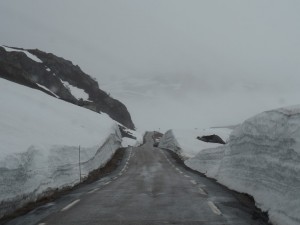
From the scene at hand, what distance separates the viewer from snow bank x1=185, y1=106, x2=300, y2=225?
28.2ft

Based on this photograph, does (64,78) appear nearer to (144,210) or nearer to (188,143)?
(188,143)

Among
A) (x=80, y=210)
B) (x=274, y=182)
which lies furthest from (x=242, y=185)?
(x=80, y=210)

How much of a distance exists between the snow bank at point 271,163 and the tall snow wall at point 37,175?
257 inches

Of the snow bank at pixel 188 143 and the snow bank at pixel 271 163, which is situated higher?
the snow bank at pixel 188 143

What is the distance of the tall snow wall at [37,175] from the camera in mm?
10398

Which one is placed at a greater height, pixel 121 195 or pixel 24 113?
pixel 24 113

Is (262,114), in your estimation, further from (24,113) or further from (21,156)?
(24,113)

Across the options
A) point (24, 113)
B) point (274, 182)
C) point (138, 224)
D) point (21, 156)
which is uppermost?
point (24, 113)

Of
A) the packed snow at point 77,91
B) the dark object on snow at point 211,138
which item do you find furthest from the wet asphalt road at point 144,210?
the packed snow at point 77,91

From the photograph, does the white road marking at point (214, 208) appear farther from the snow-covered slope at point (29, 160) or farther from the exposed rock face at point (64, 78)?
the exposed rock face at point (64, 78)

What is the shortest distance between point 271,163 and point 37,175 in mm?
7344

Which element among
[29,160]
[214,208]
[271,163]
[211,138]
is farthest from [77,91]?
[214,208]

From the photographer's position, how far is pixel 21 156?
11.9 m

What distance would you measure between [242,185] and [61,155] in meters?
7.77
